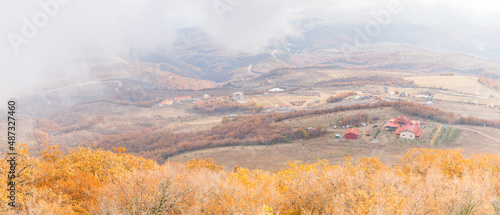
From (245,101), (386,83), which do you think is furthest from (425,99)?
(245,101)

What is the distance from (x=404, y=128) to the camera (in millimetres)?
67312

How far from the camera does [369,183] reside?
23.2 m

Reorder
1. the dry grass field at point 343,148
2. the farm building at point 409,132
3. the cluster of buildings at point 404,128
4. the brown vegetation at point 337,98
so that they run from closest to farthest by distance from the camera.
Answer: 1. the dry grass field at point 343,148
2. the farm building at point 409,132
3. the cluster of buildings at point 404,128
4. the brown vegetation at point 337,98

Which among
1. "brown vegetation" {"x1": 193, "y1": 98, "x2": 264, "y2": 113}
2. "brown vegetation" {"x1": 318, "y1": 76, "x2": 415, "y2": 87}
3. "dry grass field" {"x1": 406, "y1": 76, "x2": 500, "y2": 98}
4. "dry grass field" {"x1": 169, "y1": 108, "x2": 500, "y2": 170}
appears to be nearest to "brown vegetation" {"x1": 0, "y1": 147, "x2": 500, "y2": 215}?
"dry grass field" {"x1": 169, "y1": 108, "x2": 500, "y2": 170}

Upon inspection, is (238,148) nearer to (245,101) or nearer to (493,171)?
(493,171)

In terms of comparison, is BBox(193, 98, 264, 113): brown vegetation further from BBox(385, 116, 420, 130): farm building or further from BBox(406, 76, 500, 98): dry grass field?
BBox(406, 76, 500, 98): dry grass field

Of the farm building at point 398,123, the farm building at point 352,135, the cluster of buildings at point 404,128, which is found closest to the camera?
the cluster of buildings at point 404,128

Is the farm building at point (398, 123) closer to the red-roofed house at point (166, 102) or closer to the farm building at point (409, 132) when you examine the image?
the farm building at point (409, 132)

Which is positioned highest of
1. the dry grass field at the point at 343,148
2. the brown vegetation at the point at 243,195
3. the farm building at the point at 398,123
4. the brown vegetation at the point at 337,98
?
the brown vegetation at the point at 337,98

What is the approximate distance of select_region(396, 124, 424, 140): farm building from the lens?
65562 mm

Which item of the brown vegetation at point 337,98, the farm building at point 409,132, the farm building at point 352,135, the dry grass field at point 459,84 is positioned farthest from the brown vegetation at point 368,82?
the farm building at point 352,135

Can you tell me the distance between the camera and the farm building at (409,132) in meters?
65.6

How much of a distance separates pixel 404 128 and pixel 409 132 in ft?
5.99

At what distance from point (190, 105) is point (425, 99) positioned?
10527 centimetres
